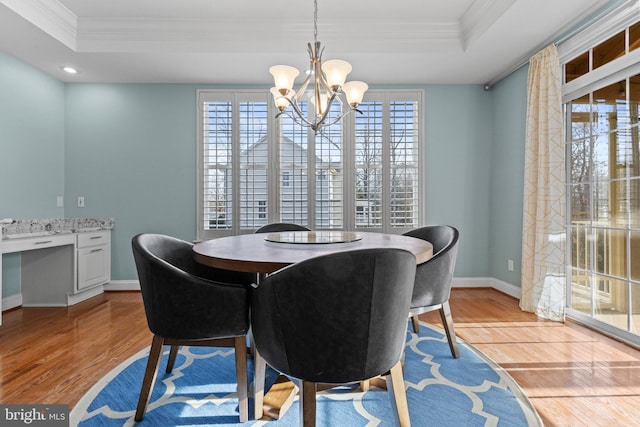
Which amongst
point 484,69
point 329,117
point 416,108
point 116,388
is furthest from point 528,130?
point 116,388

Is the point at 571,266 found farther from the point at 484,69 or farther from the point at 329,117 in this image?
the point at 329,117

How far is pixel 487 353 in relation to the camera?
2.18 meters

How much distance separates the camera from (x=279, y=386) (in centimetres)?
176

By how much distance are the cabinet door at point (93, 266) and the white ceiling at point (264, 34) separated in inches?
73.7

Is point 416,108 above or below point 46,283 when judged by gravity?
above

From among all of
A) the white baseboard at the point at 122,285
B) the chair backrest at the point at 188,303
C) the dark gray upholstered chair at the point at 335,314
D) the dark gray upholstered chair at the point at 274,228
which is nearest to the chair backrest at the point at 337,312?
the dark gray upholstered chair at the point at 335,314

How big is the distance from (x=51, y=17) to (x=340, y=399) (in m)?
3.63

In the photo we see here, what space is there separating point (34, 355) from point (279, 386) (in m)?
1.69

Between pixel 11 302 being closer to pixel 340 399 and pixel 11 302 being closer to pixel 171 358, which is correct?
pixel 171 358

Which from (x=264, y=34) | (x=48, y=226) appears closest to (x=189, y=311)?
(x=48, y=226)

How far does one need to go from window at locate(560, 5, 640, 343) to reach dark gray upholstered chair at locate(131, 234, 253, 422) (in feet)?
8.71

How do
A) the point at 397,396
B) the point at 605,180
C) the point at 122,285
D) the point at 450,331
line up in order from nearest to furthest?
the point at 397,396 → the point at 450,331 → the point at 605,180 → the point at 122,285

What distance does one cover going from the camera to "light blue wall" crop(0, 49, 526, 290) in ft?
12.5

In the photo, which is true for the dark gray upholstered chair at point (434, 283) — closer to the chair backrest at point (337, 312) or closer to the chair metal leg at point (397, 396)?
the chair metal leg at point (397, 396)
